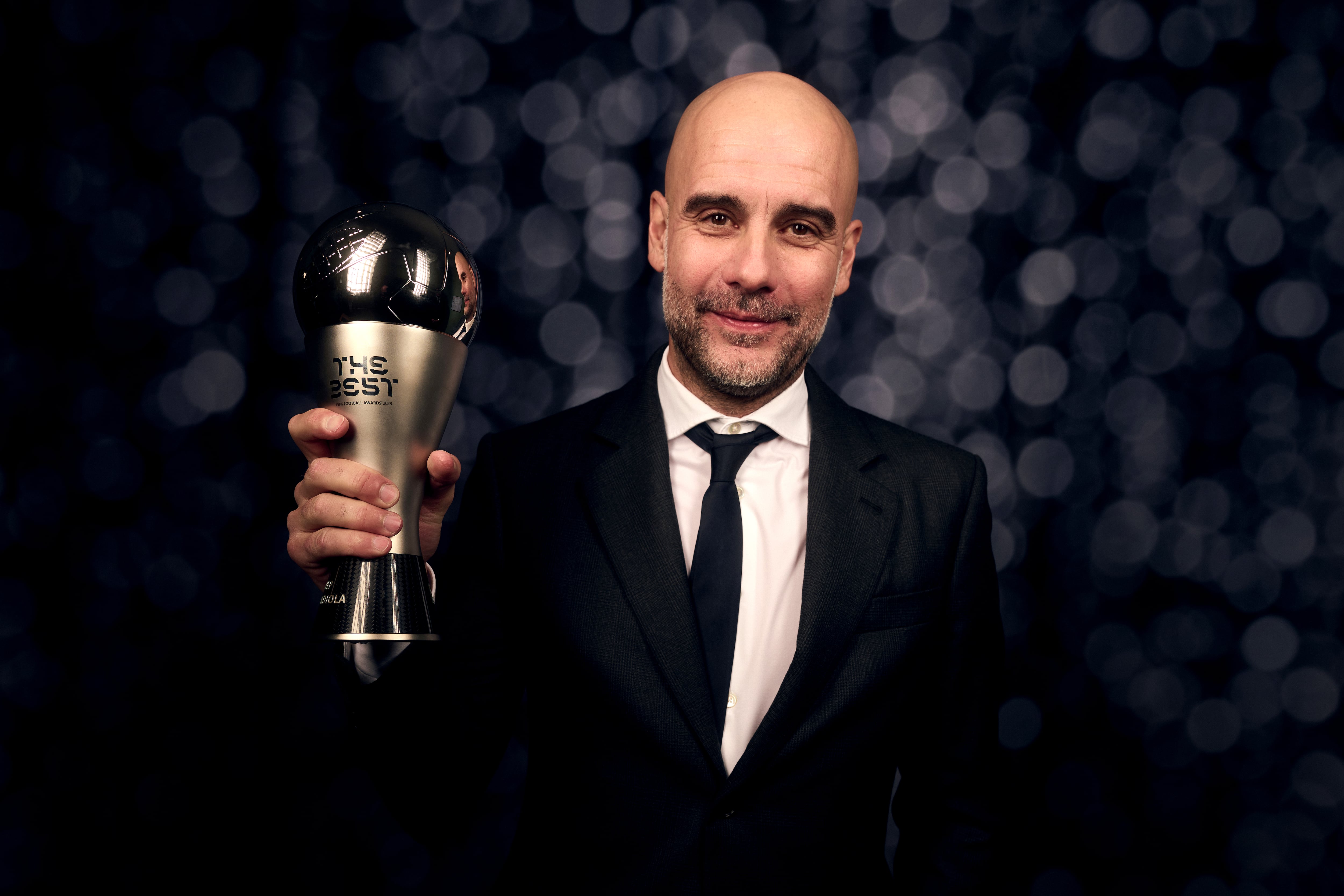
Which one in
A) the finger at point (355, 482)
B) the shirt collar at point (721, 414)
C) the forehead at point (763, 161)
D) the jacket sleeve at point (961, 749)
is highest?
the forehead at point (763, 161)

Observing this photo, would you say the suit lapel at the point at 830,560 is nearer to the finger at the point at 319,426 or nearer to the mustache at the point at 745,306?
the mustache at the point at 745,306

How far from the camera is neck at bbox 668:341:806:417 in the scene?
3.60 ft

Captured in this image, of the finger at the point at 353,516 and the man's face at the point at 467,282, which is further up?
the man's face at the point at 467,282

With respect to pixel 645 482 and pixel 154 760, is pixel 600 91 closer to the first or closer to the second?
pixel 645 482

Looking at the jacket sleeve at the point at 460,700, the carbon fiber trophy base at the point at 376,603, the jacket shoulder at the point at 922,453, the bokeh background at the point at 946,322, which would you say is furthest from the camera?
the bokeh background at the point at 946,322

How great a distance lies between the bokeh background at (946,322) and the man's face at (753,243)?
1.75 ft

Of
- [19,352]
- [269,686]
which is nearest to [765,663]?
[269,686]

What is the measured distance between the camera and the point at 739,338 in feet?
3.45

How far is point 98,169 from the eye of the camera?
1.43 meters

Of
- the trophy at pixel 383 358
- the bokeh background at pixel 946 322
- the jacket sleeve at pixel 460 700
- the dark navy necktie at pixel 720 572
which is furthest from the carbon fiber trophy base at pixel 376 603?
A: the bokeh background at pixel 946 322

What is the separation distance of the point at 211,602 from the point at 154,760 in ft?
0.88

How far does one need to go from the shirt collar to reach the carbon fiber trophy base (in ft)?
1.31

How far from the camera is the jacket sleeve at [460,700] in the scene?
92 centimetres

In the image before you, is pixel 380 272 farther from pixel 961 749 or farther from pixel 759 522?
pixel 961 749
